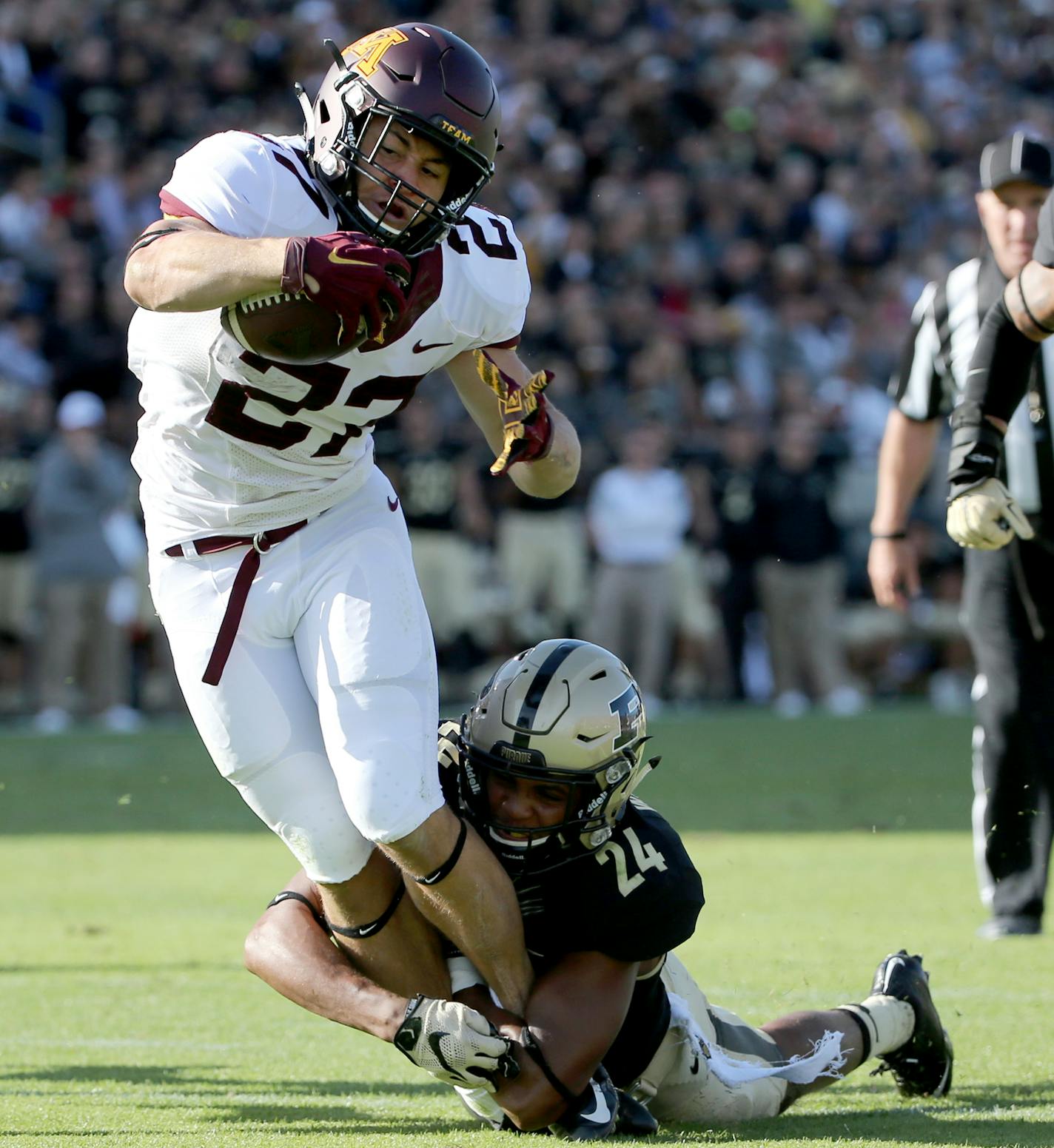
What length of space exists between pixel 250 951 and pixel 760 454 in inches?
381

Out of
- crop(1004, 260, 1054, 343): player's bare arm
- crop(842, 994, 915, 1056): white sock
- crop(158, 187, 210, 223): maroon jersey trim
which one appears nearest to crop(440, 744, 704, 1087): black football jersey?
crop(842, 994, 915, 1056): white sock

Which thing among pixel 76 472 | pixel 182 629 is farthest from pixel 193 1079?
pixel 76 472

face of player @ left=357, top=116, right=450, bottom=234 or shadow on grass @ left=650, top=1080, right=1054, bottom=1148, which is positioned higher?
face of player @ left=357, top=116, right=450, bottom=234

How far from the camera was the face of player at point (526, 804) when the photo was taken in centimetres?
331

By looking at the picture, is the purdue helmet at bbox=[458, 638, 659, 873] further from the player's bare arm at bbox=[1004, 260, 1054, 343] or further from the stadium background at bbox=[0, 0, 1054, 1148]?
the player's bare arm at bbox=[1004, 260, 1054, 343]

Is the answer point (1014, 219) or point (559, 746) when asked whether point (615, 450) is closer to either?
point (1014, 219)

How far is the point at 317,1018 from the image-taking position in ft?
14.4

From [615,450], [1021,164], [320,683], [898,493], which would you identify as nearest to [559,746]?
[320,683]

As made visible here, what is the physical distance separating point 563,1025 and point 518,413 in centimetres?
115

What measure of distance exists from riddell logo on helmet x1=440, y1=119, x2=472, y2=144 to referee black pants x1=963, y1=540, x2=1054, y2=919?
2560 millimetres

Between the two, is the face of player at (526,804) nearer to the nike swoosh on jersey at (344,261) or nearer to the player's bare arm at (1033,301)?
the nike swoosh on jersey at (344,261)

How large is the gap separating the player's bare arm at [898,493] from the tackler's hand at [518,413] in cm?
235

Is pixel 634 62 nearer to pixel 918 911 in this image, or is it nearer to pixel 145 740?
pixel 145 740

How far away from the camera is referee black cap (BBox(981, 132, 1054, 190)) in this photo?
17.0 ft
